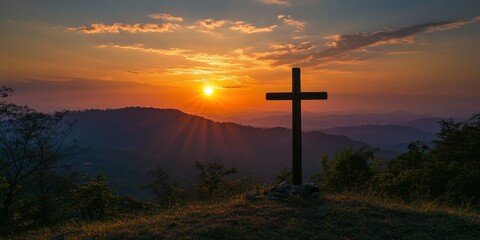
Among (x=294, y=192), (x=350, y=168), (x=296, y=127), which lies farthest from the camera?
(x=350, y=168)

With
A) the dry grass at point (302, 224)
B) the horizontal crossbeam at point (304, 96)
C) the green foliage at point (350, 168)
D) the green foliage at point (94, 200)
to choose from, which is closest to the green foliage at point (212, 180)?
the green foliage at point (350, 168)

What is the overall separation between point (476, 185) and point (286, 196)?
11.6 metres

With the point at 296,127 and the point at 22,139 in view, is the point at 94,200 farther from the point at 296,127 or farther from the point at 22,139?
the point at 296,127

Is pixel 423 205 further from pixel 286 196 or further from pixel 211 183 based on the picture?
pixel 211 183

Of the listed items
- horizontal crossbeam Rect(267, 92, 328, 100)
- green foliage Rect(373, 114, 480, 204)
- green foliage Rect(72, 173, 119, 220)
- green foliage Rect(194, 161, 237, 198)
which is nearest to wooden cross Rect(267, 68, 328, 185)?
horizontal crossbeam Rect(267, 92, 328, 100)

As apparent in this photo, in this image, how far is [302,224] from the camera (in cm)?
818

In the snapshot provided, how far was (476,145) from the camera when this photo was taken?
21.3 meters

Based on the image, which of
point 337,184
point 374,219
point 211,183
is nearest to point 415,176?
point 337,184

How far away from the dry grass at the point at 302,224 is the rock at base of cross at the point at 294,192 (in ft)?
1.77

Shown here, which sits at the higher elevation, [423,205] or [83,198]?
[423,205]

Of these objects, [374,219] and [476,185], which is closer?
[374,219]

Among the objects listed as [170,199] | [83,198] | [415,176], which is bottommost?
[170,199]

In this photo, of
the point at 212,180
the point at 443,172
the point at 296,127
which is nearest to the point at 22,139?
the point at 212,180

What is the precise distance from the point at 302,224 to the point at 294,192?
9.16 ft
